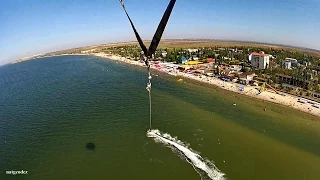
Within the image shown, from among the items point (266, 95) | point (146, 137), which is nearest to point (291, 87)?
point (266, 95)

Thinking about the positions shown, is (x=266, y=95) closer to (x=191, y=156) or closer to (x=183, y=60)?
(x=191, y=156)

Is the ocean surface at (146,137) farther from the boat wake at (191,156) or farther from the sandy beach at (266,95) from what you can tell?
the sandy beach at (266,95)

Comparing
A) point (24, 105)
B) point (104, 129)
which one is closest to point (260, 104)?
point (104, 129)

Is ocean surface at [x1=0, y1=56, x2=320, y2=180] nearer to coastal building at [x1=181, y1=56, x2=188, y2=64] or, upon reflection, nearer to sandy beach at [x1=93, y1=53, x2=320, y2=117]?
sandy beach at [x1=93, y1=53, x2=320, y2=117]

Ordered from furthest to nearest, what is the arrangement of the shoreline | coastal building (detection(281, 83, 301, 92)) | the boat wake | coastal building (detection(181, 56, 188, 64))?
coastal building (detection(181, 56, 188, 64)), coastal building (detection(281, 83, 301, 92)), the shoreline, the boat wake

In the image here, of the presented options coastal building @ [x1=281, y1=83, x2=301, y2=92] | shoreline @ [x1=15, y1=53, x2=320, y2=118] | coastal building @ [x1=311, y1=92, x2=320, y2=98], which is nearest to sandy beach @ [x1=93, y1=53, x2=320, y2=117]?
shoreline @ [x1=15, y1=53, x2=320, y2=118]

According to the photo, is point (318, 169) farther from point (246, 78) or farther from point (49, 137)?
point (246, 78)

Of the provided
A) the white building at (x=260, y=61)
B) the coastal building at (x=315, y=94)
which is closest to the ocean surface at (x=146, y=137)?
the coastal building at (x=315, y=94)
